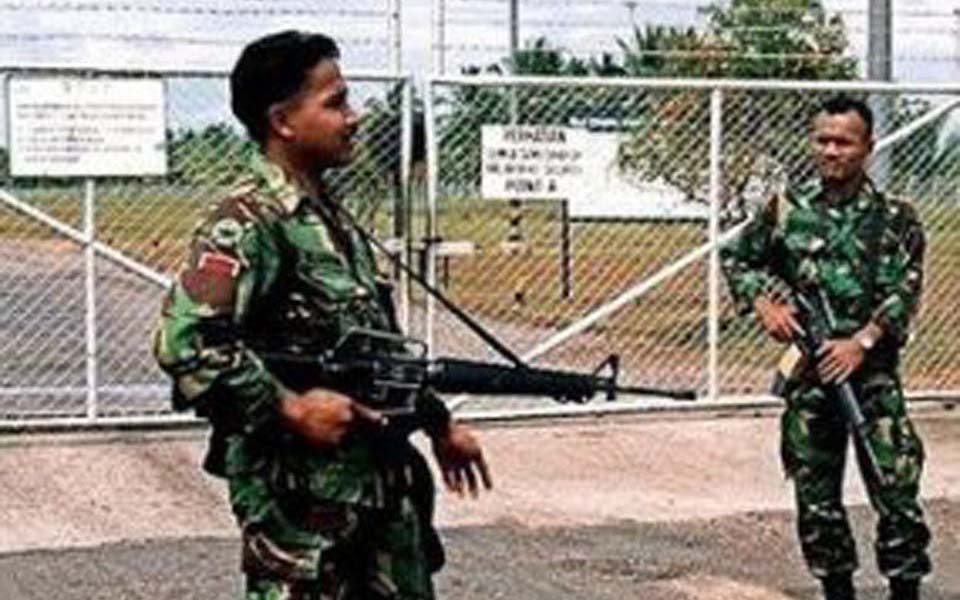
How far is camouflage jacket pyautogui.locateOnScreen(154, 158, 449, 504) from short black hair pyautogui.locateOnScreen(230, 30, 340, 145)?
4.1 inches

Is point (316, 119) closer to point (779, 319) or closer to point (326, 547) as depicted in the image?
point (326, 547)

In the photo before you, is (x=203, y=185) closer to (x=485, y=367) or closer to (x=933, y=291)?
(x=933, y=291)

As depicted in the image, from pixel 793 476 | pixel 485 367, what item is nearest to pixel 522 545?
pixel 793 476

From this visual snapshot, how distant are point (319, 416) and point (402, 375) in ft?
0.77

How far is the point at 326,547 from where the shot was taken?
159 inches

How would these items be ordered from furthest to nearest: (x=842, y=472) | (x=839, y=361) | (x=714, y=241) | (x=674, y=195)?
(x=674, y=195), (x=714, y=241), (x=842, y=472), (x=839, y=361)

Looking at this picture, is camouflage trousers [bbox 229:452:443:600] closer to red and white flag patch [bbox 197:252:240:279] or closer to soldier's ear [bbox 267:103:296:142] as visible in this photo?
red and white flag patch [bbox 197:252:240:279]

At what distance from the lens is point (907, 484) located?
6824mm

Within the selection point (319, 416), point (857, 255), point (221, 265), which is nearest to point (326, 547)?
point (319, 416)

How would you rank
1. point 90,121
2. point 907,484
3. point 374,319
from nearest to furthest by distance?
point 374,319, point 907,484, point 90,121

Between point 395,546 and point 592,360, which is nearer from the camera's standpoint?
point 395,546

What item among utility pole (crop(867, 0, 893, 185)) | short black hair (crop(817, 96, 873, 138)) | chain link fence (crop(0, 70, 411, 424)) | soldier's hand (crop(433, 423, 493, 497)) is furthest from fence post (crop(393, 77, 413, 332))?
soldier's hand (crop(433, 423, 493, 497))

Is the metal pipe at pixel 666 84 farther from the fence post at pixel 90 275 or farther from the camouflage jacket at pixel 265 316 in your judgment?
the camouflage jacket at pixel 265 316

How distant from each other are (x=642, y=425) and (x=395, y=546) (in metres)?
7.42
